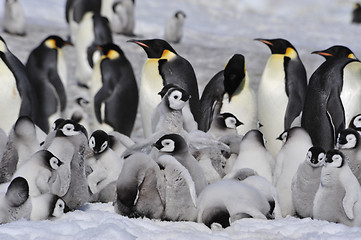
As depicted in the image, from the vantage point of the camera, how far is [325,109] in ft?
22.6

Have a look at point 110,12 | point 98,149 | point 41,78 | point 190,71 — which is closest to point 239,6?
point 110,12

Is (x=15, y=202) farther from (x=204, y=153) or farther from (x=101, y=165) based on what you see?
(x=204, y=153)

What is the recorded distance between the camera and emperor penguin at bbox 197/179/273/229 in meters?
4.25

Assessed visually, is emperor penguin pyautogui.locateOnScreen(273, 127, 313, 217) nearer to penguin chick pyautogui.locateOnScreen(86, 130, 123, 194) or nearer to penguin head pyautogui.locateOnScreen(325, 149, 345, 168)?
penguin head pyautogui.locateOnScreen(325, 149, 345, 168)

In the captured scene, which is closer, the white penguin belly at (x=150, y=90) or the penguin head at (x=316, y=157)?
the penguin head at (x=316, y=157)

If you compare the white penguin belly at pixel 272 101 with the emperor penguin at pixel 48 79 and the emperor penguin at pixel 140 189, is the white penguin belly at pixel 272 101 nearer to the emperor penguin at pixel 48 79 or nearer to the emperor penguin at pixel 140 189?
the emperor penguin at pixel 48 79

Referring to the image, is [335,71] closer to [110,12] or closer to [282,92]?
[282,92]

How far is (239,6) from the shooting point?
30.2 metres

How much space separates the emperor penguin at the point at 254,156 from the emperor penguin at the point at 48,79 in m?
4.84

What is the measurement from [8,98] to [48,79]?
1.97 metres

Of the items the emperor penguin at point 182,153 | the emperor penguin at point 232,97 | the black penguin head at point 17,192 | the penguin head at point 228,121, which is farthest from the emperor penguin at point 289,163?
the emperor penguin at point 232,97

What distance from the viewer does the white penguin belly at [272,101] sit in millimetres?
7914

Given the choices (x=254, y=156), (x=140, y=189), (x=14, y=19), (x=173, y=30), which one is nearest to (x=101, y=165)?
(x=140, y=189)

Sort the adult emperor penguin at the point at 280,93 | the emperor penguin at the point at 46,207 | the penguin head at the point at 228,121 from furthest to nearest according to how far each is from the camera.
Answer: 1. the adult emperor penguin at the point at 280,93
2. the penguin head at the point at 228,121
3. the emperor penguin at the point at 46,207
